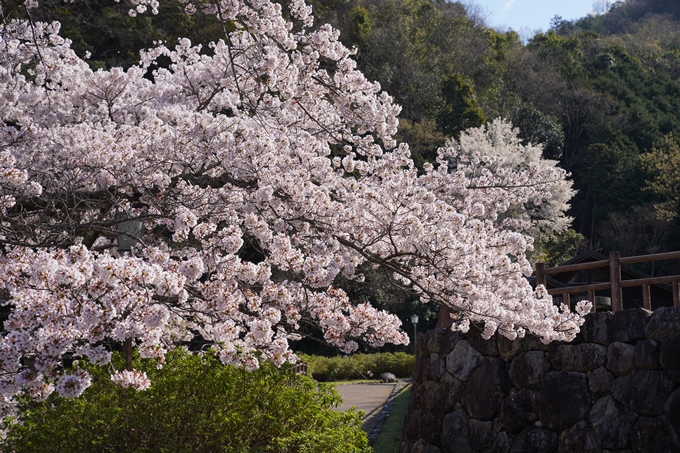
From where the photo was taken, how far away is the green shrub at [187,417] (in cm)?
525

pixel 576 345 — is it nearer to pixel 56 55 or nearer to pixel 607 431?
pixel 607 431

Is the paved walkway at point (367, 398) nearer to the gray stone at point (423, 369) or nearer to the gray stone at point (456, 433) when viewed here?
the gray stone at point (423, 369)

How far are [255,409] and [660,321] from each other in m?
4.14

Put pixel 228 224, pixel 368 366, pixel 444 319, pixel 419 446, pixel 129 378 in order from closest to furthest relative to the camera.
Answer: pixel 129 378
pixel 228 224
pixel 419 446
pixel 444 319
pixel 368 366

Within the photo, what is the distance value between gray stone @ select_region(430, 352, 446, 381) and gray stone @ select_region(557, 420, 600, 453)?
6.27 feet

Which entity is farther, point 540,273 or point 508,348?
→ point 540,273

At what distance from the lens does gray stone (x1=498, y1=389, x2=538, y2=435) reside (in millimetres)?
7906

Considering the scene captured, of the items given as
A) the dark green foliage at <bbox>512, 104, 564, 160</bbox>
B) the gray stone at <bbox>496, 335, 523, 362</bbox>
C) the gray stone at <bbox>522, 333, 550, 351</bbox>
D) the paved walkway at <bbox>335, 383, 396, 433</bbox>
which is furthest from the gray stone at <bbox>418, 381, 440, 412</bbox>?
the dark green foliage at <bbox>512, 104, 564, 160</bbox>

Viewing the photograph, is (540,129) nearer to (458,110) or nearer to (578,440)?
(458,110)

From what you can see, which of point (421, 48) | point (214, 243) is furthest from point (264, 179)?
point (421, 48)

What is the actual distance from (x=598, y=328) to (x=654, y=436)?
1.19 metres

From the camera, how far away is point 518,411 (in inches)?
314

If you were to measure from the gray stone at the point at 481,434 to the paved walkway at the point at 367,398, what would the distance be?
2974mm

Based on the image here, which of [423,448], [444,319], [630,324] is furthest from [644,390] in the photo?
[444,319]
